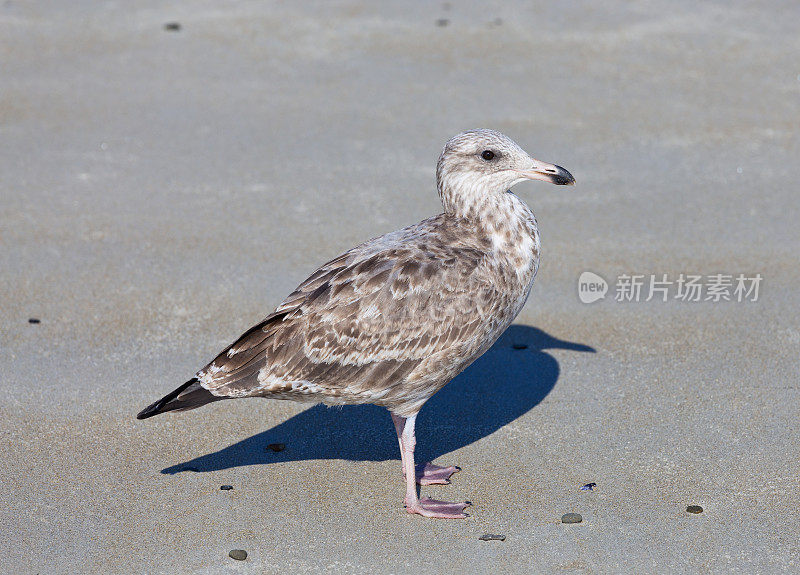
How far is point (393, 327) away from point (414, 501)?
945 millimetres

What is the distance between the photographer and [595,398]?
6.52 metres

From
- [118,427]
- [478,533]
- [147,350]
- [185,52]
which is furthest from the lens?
[185,52]

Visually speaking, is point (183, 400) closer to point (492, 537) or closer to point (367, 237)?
point (492, 537)

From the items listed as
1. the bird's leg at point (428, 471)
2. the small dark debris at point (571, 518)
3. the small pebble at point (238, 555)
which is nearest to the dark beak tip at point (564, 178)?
the bird's leg at point (428, 471)

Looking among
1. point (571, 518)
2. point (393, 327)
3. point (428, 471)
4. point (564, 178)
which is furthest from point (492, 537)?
point (564, 178)

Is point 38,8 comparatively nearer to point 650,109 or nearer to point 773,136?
point 650,109

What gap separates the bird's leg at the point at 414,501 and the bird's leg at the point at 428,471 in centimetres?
9

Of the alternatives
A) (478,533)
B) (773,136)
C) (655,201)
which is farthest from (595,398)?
(773,136)

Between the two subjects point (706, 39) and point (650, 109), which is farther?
point (706, 39)

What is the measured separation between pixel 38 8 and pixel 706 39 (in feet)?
24.1

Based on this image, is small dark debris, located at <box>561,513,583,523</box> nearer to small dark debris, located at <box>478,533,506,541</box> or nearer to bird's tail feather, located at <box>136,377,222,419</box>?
small dark debris, located at <box>478,533,506,541</box>

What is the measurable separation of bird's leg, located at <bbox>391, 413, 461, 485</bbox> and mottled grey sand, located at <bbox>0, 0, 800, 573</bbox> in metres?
0.08

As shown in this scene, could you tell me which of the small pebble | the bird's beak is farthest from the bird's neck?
the small pebble

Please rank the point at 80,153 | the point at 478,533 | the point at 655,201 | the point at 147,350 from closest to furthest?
1. the point at 478,533
2. the point at 147,350
3. the point at 655,201
4. the point at 80,153
